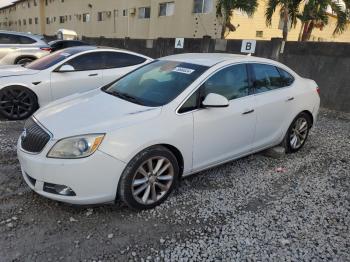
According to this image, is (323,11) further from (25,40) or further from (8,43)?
(8,43)

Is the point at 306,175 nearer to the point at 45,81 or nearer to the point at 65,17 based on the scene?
the point at 45,81

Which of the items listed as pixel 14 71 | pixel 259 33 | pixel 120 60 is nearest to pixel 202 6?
pixel 259 33

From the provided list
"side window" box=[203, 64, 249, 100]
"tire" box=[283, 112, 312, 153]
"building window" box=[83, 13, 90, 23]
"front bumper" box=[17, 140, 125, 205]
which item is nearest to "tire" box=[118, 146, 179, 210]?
"front bumper" box=[17, 140, 125, 205]

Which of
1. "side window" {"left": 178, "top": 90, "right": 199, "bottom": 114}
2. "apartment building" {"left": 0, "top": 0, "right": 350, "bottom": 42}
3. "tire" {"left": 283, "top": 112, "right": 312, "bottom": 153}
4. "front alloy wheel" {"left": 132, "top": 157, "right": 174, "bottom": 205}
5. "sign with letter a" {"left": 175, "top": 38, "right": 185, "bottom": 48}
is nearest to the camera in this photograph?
"front alloy wheel" {"left": 132, "top": 157, "right": 174, "bottom": 205}

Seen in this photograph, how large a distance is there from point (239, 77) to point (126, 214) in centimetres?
215

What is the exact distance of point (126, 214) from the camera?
329cm

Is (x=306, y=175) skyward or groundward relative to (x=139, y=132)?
groundward

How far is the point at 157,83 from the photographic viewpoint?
3875 millimetres

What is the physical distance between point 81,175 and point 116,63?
4679 mm

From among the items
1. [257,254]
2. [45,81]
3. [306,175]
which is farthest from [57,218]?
[45,81]

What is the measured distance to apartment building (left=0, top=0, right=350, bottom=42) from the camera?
1816 centimetres

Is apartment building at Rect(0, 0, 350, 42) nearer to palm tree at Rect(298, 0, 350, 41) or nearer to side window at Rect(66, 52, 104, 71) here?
palm tree at Rect(298, 0, 350, 41)

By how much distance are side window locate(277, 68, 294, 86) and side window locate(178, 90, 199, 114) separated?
179cm

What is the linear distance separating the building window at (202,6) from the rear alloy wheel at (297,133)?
14.1 m
